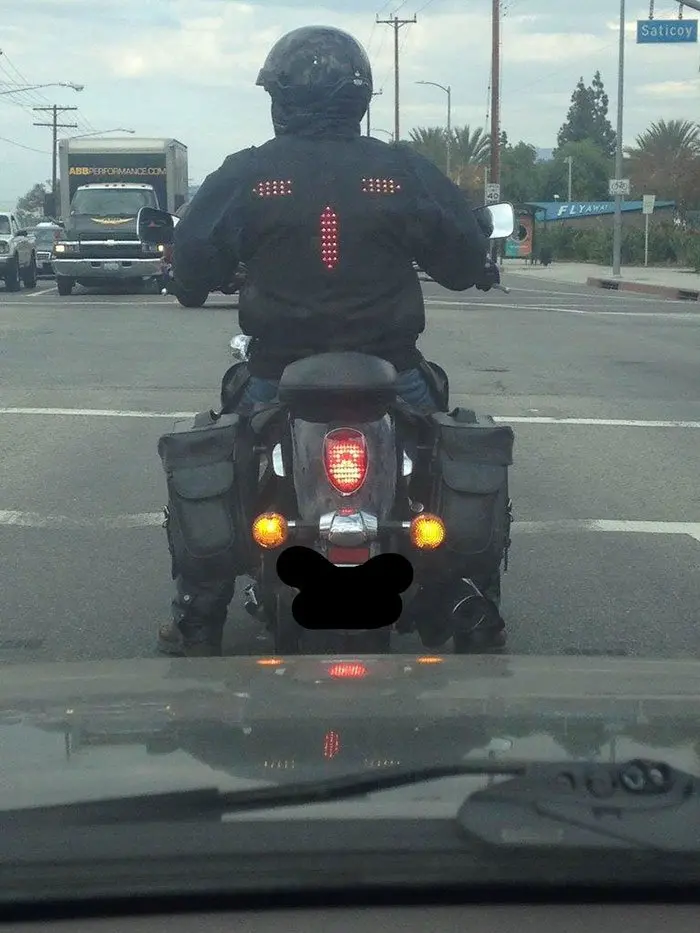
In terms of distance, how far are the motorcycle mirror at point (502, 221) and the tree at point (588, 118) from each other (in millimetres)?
166960

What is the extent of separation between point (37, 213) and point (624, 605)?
145 metres

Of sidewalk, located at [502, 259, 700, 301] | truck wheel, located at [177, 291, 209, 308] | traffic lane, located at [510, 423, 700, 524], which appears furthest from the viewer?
sidewalk, located at [502, 259, 700, 301]

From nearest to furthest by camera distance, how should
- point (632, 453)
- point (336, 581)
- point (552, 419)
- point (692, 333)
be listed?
point (336, 581)
point (632, 453)
point (552, 419)
point (692, 333)

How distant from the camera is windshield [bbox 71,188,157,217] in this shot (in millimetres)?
33312

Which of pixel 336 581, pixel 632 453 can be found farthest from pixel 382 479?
pixel 632 453

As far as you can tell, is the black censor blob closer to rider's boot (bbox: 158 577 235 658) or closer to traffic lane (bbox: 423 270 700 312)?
rider's boot (bbox: 158 577 235 658)

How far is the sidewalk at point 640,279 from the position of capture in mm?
38938

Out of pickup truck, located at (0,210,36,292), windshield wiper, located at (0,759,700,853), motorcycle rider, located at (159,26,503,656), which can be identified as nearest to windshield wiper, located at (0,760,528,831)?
windshield wiper, located at (0,759,700,853)

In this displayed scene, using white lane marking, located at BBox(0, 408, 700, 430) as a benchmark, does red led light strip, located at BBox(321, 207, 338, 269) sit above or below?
above

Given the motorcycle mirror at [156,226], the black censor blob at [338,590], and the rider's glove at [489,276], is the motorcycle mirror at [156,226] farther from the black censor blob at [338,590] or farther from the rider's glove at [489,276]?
the black censor blob at [338,590]

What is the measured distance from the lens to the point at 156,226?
557 cm

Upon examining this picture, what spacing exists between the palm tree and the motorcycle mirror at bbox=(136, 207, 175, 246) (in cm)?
7851

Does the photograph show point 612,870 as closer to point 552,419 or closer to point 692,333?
point 552,419

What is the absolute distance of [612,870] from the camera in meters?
2.16
